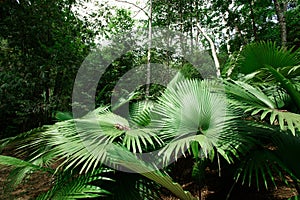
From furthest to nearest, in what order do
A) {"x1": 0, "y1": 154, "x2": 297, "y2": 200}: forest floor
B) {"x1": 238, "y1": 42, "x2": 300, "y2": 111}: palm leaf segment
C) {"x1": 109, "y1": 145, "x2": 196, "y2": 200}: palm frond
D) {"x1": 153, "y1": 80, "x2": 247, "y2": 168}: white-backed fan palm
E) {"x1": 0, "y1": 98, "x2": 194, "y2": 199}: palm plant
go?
{"x1": 0, "y1": 154, "x2": 297, "y2": 200}: forest floor → {"x1": 238, "y1": 42, "x2": 300, "y2": 111}: palm leaf segment → {"x1": 153, "y1": 80, "x2": 247, "y2": 168}: white-backed fan palm → {"x1": 0, "y1": 98, "x2": 194, "y2": 199}: palm plant → {"x1": 109, "y1": 145, "x2": 196, "y2": 200}: palm frond

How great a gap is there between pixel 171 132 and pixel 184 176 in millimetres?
1615

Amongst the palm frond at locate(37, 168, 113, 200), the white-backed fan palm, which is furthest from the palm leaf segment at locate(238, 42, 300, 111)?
the palm frond at locate(37, 168, 113, 200)

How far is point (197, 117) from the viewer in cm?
191

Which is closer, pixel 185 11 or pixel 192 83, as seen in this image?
pixel 192 83

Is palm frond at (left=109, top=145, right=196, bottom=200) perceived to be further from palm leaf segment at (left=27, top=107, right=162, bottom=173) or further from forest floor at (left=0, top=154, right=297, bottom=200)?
forest floor at (left=0, top=154, right=297, bottom=200)

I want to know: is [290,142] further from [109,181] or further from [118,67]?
[118,67]

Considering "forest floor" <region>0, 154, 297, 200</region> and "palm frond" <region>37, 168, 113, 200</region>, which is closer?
"palm frond" <region>37, 168, 113, 200</region>

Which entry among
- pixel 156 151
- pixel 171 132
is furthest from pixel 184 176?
pixel 171 132

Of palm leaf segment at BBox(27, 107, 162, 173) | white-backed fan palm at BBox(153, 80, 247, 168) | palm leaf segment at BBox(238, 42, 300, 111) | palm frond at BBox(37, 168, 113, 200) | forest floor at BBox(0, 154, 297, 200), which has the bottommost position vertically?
forest floor at BBox(0, 154, 297, 200)

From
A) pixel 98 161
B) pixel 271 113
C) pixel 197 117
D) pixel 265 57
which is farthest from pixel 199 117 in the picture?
pixel 265 57

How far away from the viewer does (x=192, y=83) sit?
2.15 m

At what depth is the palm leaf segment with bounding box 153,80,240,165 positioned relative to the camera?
1790mm

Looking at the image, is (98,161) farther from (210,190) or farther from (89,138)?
(210,190)

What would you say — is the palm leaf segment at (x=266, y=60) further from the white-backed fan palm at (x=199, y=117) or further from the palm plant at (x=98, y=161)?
the palm plant at (x=98, y=161)
